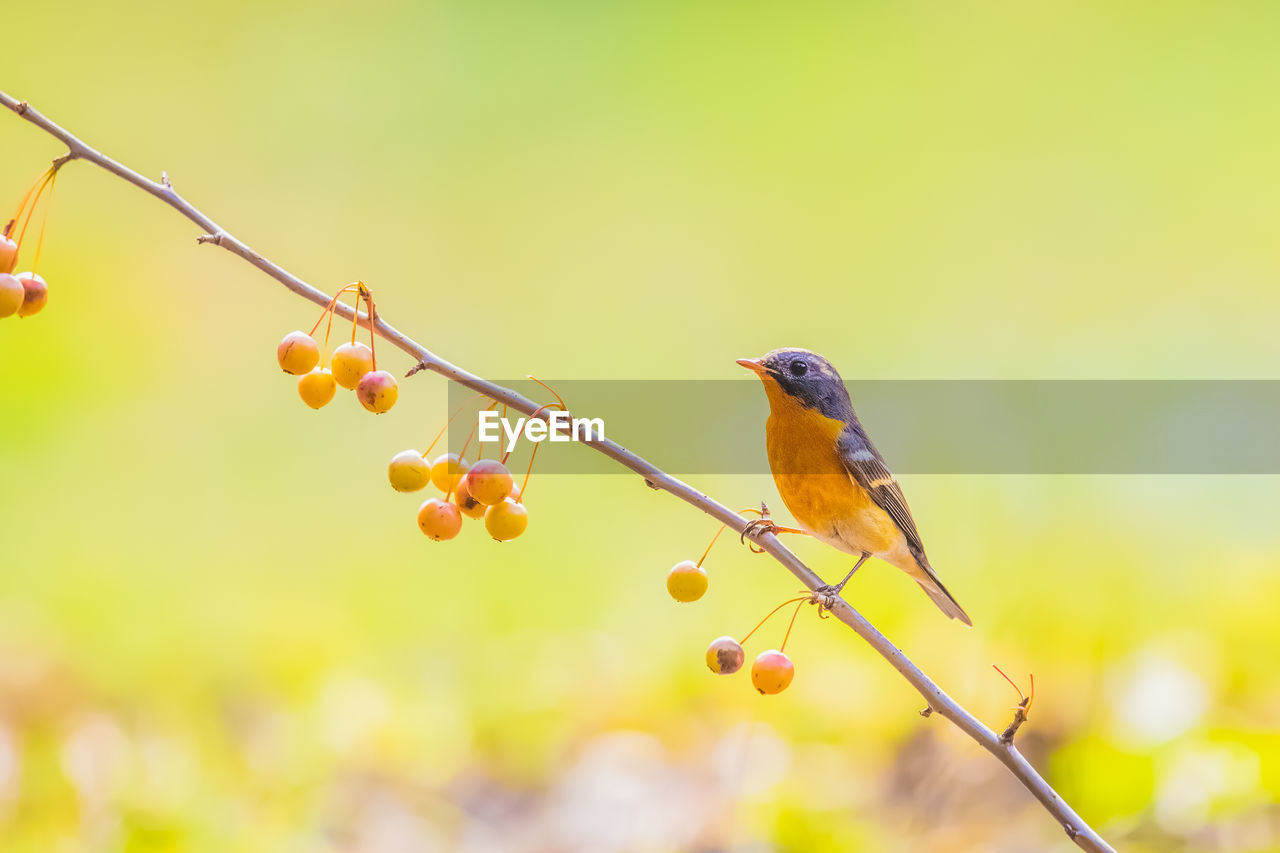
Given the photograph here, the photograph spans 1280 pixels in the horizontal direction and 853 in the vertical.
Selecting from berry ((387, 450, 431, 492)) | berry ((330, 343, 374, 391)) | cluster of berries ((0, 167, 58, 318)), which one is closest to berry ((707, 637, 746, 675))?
berry ((387, 450, 431, 492))

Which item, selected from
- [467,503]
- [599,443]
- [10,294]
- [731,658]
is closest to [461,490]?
[467,503]

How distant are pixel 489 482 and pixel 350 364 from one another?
204mm

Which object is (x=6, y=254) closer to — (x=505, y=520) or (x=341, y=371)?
(x=341, y=371)

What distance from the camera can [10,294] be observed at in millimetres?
1071

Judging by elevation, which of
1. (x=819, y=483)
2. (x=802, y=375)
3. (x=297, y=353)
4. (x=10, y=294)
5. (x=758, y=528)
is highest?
(x=802, y=375)

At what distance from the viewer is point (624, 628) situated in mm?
2971

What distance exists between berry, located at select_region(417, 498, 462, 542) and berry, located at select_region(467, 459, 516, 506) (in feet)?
0.33

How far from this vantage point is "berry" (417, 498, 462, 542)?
117cm

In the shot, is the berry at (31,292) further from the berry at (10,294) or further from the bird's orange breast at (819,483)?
the bird's orange breast at (819,483)

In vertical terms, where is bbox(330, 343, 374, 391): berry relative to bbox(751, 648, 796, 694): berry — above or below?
above

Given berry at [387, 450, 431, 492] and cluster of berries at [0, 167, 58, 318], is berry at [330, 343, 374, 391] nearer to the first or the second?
berry at [387, 450, 431, 492]

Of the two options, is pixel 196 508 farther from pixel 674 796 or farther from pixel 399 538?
pixel 674 796

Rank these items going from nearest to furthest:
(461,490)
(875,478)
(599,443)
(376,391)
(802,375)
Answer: (599,443), (376,391), (461,490), (802,375), (875,478)

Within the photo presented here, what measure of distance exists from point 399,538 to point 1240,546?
113 inches
